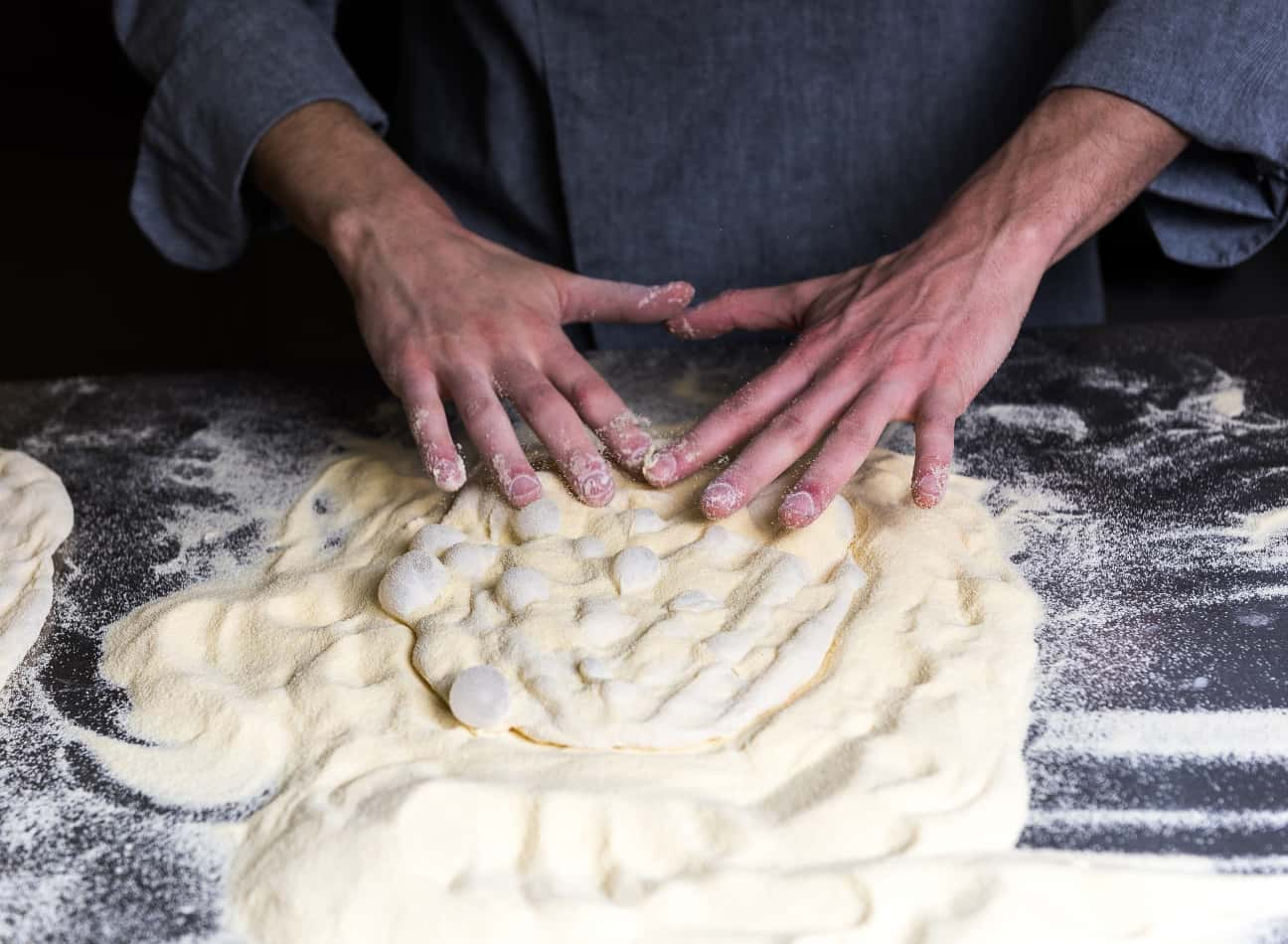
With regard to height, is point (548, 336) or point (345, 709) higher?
point (548, 336)

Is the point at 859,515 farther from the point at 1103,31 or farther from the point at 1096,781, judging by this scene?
the point at 1103,31

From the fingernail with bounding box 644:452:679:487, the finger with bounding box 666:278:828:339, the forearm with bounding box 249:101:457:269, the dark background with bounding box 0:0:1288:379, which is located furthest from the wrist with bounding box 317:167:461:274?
the dark background with bounding box 0:0:1288:379

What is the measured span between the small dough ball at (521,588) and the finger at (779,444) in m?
0.16

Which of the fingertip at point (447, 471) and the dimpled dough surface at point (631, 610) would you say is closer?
the dimpled dough surface at point (631, 610)

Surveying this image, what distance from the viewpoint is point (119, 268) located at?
3764 mm

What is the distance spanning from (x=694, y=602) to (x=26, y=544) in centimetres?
67

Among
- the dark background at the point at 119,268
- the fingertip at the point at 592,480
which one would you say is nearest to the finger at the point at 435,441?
the fingertip at the point at 592,480

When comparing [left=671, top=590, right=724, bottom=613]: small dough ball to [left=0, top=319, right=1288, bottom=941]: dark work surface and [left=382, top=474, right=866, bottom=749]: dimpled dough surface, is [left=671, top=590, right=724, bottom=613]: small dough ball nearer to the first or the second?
[left=382, top=474, right=866, bottom=749]: dimpled dough surface

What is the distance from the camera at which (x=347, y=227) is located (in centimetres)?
138

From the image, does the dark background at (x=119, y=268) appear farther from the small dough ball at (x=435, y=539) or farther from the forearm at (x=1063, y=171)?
the small dough ball at (x=435, y=539)

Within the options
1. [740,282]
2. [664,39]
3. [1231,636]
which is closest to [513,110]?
[664,39]

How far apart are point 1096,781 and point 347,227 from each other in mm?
948

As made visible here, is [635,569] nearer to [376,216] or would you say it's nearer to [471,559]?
[471,559]

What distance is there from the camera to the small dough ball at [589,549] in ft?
3.59
